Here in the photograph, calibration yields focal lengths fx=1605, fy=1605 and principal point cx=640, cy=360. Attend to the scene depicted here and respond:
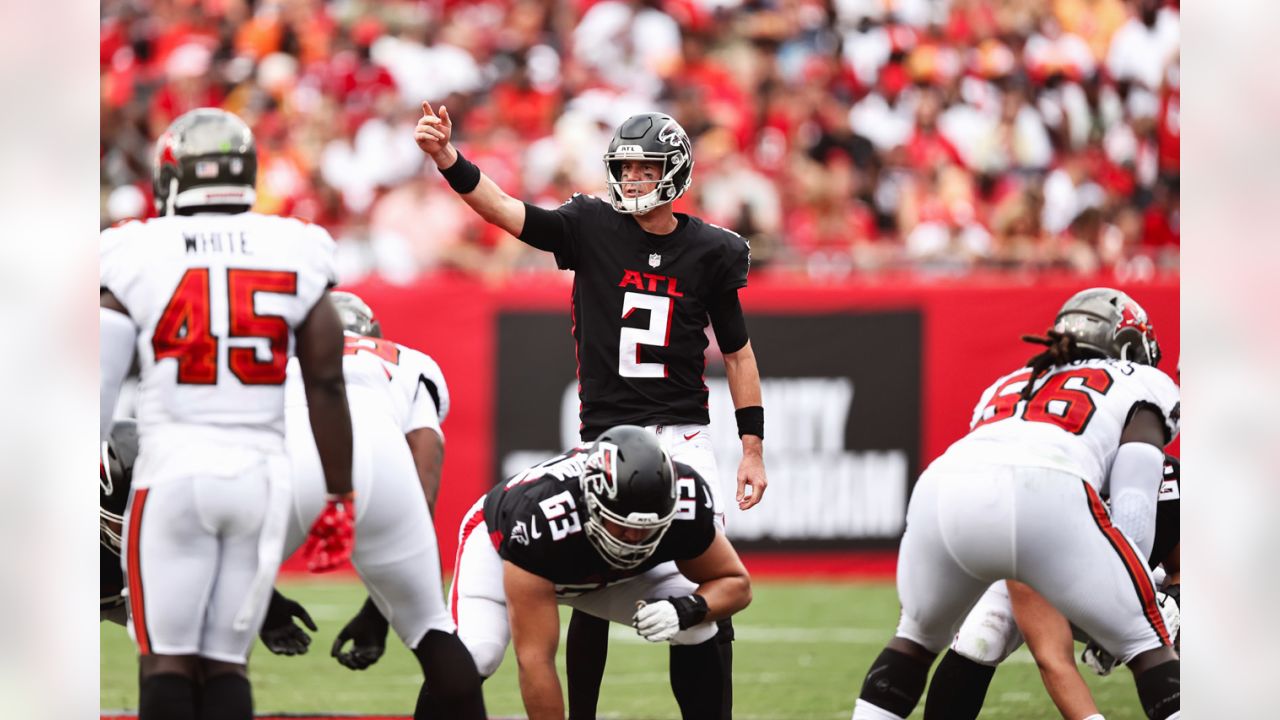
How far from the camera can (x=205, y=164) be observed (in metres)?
3.89

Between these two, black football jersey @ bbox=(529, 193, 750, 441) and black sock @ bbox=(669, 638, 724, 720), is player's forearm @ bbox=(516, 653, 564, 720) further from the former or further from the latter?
black football jersey @ bbox=(529, 193, 750, 441)

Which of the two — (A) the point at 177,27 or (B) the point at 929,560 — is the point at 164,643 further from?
(A) the point at 177,27

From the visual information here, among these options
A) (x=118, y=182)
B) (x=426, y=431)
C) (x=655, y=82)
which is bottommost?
(x=426, y=431)

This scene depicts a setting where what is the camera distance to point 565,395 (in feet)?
32.2

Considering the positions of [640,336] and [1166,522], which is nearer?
[640,336]

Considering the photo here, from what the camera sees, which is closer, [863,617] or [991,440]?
[991,440]

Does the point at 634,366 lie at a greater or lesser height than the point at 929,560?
greater

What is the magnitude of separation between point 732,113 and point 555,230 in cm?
737

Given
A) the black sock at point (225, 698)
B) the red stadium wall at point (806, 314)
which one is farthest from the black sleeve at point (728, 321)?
the red stadium wall at point (806, 314)

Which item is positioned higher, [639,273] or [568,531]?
[639,273]

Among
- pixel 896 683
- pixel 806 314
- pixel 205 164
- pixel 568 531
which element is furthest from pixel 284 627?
pixel 806 314

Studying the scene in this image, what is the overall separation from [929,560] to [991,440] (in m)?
0.40

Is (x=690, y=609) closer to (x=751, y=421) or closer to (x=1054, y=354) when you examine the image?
(x=751, y=421)
